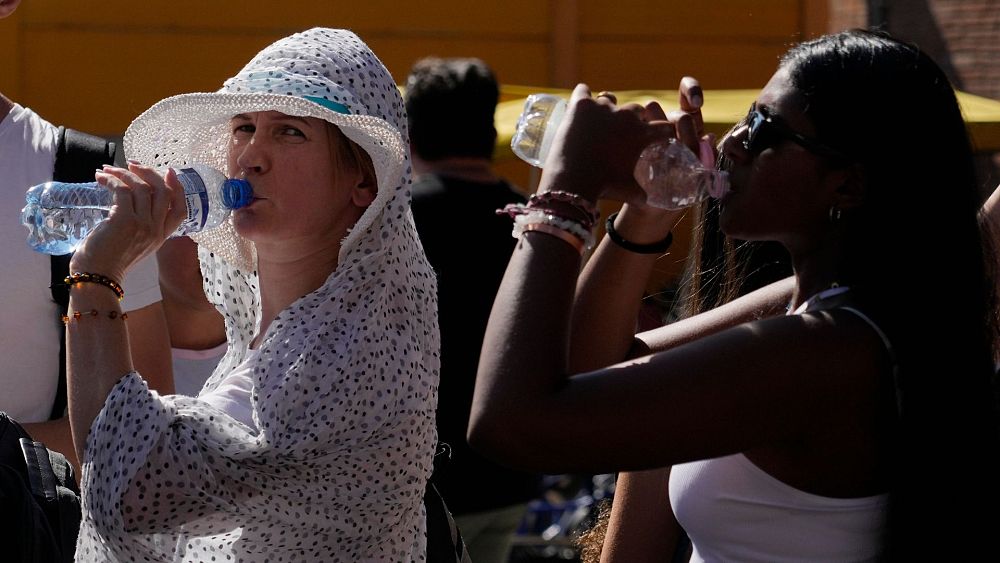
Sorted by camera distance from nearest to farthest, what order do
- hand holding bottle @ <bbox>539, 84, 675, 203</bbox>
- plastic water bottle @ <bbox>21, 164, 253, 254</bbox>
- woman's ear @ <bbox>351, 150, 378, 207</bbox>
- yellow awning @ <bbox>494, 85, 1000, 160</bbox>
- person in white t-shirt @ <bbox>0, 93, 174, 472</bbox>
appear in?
1. hand holding bottle @ <bbox>539, 84, 675, 203</bbox>
2. woman's ear @ <bbox>351, 150, 378, 207</bbox>
3. plastic water bottle @ <bbox>21, 164, 253, 254</bbox>
4. person in white t-shirt @ <bbox>0, 93, 174, 472</bbox>
5. yellow awning @ <bbox>494, 85, 1000, 160</bbox>

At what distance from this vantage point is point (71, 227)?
2.55 metres

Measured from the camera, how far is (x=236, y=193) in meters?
2.15

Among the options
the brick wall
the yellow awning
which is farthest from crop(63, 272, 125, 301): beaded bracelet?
the brick wall

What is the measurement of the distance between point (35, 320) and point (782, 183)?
1.69 metres

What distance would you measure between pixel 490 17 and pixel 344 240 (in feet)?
21.6

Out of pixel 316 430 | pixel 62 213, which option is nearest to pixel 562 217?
pixel 316 430

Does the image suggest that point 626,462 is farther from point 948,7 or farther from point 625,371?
point 948,7

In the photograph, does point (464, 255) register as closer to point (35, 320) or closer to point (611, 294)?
point (35, 320)

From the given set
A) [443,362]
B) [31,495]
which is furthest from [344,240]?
[443,362]

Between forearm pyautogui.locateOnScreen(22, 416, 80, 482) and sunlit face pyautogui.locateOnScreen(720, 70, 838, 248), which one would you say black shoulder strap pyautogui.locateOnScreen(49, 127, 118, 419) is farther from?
sunlit face pyautogui.locateOnScreen(720, 70, 838, 248)

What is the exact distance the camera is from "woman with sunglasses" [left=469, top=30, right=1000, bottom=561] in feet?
5.25

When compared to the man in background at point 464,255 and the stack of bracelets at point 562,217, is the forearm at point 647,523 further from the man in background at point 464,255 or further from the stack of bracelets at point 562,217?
the man in background at point 464,255

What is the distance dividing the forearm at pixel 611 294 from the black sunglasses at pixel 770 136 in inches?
9.9

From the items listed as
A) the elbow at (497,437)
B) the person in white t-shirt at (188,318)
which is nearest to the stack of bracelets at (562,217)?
the elbow at (497,437)
